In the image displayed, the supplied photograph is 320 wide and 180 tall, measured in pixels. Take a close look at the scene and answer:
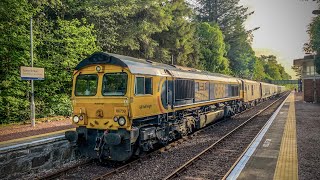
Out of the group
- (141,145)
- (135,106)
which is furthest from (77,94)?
(141,145)

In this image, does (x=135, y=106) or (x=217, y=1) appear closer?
(x=135, y=106)

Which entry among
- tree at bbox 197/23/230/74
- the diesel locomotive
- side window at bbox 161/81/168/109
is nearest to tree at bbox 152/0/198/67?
tree at bbox 197/23/230/74

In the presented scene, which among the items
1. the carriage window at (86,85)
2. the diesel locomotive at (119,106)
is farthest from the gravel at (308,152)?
the carriage window at (86,85)

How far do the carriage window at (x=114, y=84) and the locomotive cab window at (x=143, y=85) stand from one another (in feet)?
1.59

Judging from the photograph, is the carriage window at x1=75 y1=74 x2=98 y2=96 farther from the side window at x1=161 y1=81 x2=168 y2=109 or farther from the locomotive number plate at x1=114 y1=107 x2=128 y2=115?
the side window at x1=161 y1=81 x2=168 y2=109

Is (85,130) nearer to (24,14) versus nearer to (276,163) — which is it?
(276,163)

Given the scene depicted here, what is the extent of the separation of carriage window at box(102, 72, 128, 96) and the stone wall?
321cm

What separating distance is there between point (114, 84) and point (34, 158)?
159 inches

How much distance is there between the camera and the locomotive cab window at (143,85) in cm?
977

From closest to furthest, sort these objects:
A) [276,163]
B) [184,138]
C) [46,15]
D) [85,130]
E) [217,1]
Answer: [276,163] < [85,130] < [184,138] < [46,15] < [217,1]

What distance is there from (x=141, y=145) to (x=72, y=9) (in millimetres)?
14333

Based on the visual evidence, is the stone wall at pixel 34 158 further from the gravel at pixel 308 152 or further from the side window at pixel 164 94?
the gravel at pixel 308 152

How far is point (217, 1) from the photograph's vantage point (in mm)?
56219

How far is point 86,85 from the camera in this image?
1020cm
